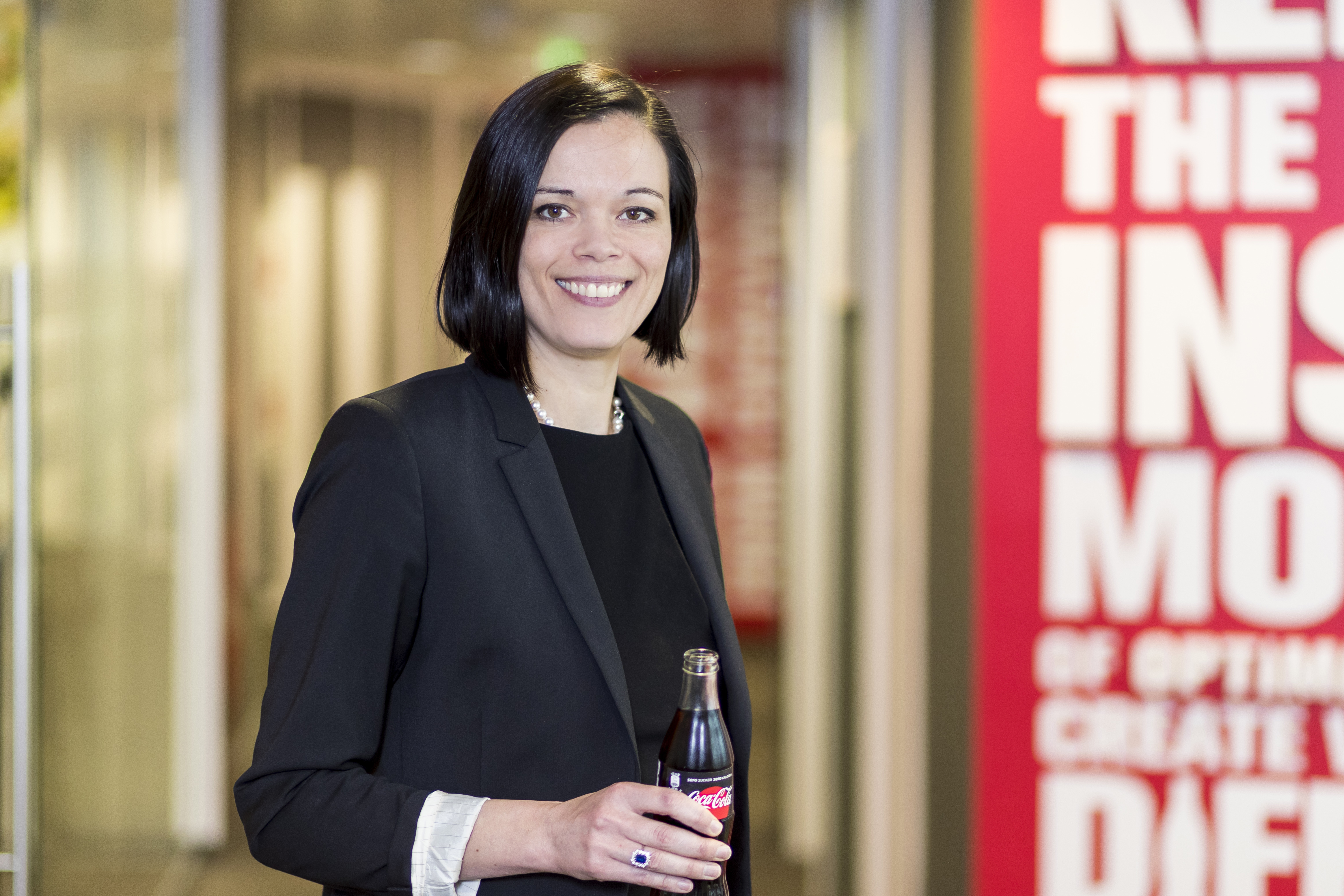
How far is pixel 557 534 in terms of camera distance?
48.8 inches

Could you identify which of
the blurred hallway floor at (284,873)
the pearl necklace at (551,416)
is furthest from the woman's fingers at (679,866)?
the blurred hallway floor at (284,873)

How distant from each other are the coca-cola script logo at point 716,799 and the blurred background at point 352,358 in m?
0.66

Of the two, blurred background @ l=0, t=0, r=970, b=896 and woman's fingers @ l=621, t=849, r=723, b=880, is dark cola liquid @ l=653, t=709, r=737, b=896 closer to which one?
woman's fingers @ l=621, t=849, r=723, b=880

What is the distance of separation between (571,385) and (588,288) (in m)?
0.13

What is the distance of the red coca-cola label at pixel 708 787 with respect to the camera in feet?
3.63

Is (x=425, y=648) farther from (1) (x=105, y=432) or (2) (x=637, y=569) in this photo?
(1) (x=105, y=432)

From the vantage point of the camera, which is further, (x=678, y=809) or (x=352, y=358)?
(x=352, y=358)

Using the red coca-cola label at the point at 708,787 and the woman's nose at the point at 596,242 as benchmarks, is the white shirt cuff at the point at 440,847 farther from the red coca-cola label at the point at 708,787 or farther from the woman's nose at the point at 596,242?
the woman's nose at the point at 596,242

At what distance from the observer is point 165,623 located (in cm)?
374

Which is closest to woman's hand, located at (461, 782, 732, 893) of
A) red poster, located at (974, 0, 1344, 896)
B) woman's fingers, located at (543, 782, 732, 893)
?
woman's fingers, located at (543, 782, 732, 893)

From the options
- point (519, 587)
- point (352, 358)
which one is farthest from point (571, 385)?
point (352, 358)

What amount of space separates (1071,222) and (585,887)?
5.38 feet

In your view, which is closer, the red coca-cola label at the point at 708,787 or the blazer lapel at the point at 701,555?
the red coca-cola label at the point at 708,787

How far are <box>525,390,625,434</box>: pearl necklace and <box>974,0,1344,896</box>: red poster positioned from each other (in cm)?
109
